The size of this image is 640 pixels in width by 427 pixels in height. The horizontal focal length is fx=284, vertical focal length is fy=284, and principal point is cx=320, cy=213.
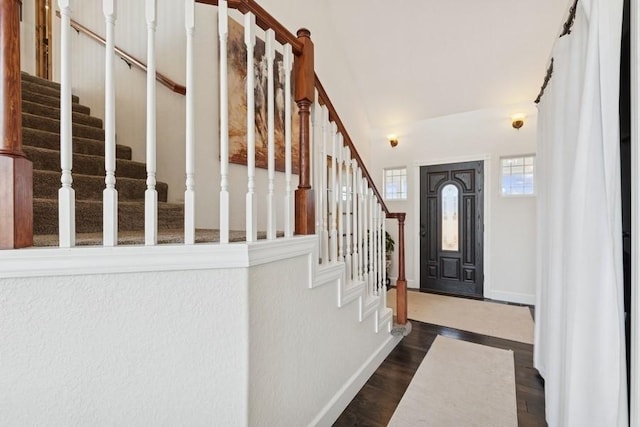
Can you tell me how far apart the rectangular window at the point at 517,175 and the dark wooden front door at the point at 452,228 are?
0.29m

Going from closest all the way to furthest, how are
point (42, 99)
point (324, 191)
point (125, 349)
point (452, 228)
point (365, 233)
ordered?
point (125, 349), point (324, 191), point (365, 233), point (42, 99), point (452, 228)

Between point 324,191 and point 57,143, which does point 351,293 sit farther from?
point 57,143

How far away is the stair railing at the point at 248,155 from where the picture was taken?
2.67ft

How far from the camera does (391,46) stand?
388 centimetres

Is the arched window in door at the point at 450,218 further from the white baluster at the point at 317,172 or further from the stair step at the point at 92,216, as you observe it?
the stair step at the point at 92,216

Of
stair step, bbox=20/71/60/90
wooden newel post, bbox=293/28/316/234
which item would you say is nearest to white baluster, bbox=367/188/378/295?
wooden newel post, bbox=293/28/316/234

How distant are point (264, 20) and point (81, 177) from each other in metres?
1.41

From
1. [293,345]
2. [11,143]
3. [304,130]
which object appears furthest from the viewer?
[304,130]

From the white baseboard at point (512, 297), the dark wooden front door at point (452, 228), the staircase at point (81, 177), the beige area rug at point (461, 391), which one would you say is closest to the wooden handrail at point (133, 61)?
the staircase at point (81, 177)

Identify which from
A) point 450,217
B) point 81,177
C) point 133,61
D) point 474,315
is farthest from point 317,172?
point 450,217

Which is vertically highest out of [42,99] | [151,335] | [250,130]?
[42,99]

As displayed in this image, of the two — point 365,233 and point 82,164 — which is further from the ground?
point 82,164

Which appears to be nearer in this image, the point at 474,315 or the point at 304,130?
the point at 304,130

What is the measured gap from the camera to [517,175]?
13.0 ft
